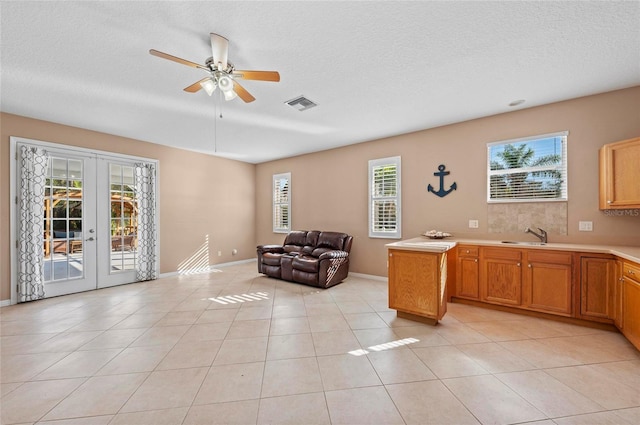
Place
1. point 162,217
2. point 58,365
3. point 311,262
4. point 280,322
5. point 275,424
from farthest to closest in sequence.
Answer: point 162,217
point 311,262
point 280,322
point 58,365
point 275,424

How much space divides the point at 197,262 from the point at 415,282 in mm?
5002

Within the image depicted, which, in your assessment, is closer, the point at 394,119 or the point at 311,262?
the point at 394,119

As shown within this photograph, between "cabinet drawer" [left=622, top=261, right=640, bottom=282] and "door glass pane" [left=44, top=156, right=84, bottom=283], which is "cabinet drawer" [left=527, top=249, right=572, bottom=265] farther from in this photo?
"door glass pane" [left=44, top=156, right=84, bottom=283]

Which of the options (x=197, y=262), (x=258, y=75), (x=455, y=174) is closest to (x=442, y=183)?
(x=455, y=174)

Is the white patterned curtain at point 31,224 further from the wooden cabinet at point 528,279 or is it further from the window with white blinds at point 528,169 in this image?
the window with white blinds at point 528,169

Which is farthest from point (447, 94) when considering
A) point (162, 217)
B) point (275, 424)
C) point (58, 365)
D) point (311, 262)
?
point (162, 217)

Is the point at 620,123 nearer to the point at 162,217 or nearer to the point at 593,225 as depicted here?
the point at 593,225

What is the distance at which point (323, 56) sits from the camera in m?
2.41

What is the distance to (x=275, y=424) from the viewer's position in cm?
156

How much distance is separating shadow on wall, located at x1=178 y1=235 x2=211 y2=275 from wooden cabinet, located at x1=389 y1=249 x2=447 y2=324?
4590 mm

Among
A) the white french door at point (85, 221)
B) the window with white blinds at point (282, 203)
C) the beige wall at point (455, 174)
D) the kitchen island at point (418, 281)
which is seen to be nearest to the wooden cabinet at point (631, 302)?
the beige wall at point (455, 174)

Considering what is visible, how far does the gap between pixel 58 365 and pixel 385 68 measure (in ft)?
13.7

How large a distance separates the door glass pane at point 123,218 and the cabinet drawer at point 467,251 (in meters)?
5.86

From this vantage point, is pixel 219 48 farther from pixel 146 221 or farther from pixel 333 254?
pixel 146 221
